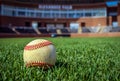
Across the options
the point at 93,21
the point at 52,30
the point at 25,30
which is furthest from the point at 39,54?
the point at 93,21

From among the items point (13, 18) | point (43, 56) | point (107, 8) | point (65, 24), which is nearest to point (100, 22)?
point (107, 8)

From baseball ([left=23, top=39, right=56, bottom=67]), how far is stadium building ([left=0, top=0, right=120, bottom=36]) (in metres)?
55.1

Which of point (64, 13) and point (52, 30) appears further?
point (64, 13)

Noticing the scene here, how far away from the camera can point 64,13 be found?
6425cm

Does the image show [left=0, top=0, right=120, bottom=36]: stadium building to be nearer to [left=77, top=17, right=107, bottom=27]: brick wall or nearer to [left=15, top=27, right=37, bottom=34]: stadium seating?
[left=77, top=17, right=107, bottom=27]: brick wall

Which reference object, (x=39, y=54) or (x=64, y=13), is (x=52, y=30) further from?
(x=39, y=54)

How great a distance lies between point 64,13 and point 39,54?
6041 cm

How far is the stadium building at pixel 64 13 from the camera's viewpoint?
60031mm

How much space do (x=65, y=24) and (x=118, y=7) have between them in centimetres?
1568

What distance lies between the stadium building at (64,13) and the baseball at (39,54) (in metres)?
55.1

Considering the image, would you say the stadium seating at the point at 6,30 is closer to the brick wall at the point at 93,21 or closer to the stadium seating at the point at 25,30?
the stadium seating at the point at 25,30

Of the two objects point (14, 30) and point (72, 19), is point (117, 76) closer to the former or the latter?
point (14, 30)

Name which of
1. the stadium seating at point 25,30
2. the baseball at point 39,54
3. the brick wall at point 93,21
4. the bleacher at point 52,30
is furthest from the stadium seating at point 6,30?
the baseball at point 39,54

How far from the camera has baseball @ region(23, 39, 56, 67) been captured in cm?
443
